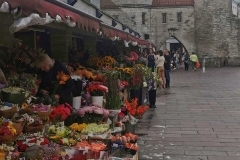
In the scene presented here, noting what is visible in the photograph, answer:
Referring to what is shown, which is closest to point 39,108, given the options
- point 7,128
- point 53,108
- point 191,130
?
point 53,108

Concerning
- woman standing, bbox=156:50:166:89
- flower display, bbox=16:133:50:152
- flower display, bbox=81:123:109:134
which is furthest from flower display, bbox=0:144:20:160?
woman standing, bbox=156:50:166:89

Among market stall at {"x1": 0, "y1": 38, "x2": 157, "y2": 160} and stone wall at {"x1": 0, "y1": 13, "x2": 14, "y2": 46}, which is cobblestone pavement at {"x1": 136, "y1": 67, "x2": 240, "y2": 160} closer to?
market stall at {"x1": 0, "y1": 38, "x2": 157, "y2": 160}

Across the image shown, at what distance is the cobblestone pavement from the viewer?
20.5ft

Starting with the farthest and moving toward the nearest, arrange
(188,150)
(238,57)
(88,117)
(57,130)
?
1. (238,57)
2. (188,150)
3. (88,117)
4. (57,130)

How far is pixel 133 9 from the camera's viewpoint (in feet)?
144

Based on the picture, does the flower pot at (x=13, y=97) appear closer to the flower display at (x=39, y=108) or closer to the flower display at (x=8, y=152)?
the flower display at (x=39, y=108)

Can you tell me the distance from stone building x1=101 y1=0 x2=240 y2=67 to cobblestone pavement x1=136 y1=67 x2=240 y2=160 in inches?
1211

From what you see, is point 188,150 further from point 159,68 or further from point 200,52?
point 200,52

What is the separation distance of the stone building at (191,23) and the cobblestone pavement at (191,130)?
1211 inches

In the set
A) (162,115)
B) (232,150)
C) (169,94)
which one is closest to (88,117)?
(232,150)

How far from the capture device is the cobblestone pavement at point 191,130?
6246mm

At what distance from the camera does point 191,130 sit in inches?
315

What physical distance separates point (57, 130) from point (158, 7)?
40.6 meters

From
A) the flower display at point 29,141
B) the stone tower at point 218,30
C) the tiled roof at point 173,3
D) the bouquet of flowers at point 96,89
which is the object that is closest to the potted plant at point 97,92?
the bouquet of flowers at point 96,89
